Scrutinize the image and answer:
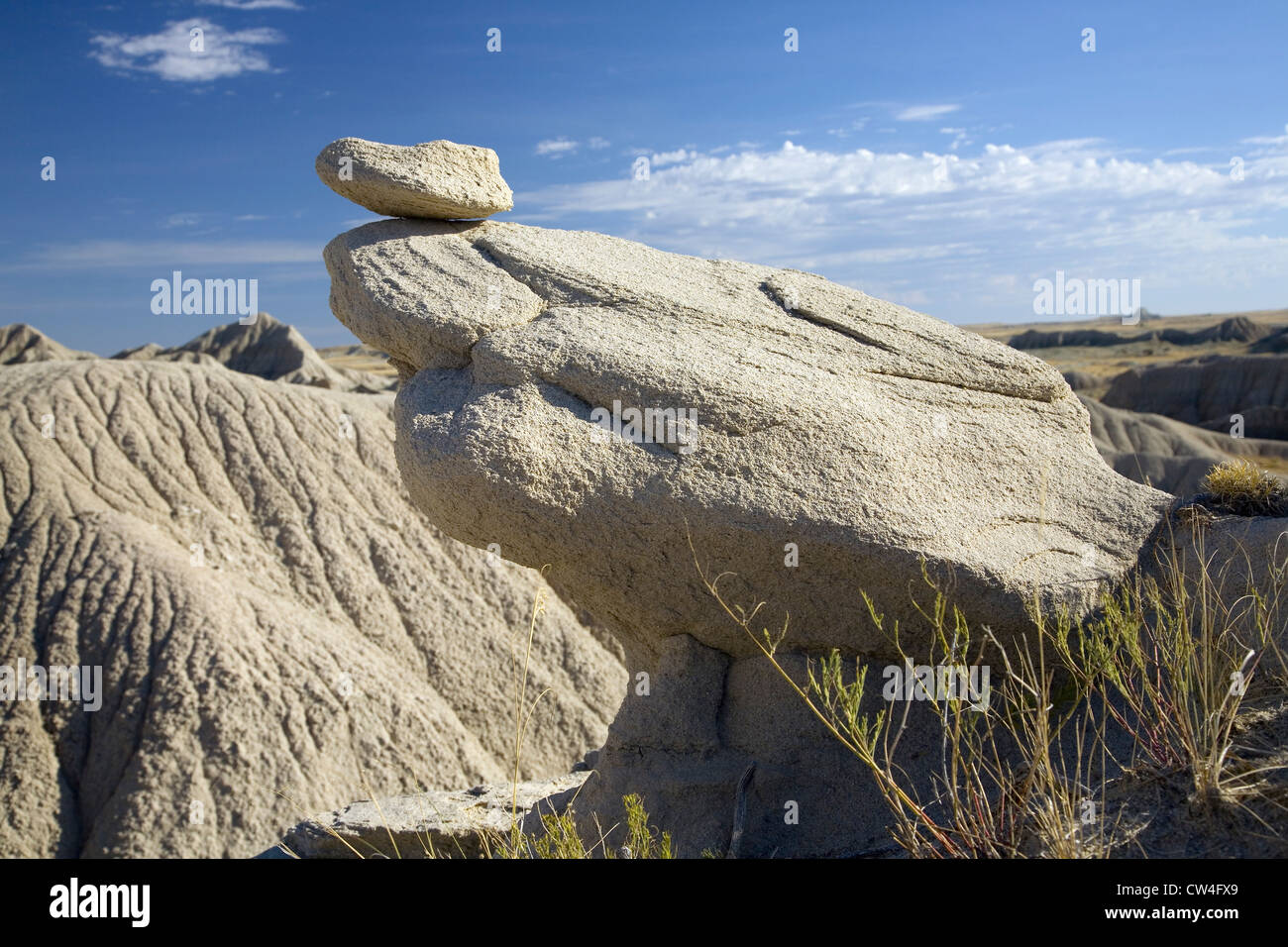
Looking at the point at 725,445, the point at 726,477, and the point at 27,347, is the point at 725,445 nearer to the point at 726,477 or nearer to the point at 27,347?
the point at 726,477

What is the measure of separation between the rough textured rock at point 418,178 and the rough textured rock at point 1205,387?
92.5 ft

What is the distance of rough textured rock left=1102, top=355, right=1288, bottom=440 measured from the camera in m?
29.2

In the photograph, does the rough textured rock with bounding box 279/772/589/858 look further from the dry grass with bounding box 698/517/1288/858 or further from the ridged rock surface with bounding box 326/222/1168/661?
the dry grass with bounding box 698/517/1288/858

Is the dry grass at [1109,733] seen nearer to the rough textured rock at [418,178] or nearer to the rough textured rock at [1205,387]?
the rough textured rock at [418,178]

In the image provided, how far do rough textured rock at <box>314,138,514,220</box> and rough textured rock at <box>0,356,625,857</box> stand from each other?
2.97 meters

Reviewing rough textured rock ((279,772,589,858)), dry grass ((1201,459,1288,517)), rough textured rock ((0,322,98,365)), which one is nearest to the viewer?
dry grass ((1201,459,1288,517))

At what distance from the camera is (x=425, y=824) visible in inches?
202

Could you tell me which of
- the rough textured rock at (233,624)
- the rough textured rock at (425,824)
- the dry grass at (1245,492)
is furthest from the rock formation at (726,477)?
the rough textured rock at (233,624)

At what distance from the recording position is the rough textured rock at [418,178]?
4711mm

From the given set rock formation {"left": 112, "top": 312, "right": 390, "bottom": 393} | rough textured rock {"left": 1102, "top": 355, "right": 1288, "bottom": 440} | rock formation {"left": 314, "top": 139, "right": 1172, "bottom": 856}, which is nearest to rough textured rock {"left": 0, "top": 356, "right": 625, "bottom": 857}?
rock formation {"left": 314, "top": 139, "right": 1172, "bottom": 856}

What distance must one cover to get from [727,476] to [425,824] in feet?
8.97

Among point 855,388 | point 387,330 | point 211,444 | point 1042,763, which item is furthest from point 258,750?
point 1042,763

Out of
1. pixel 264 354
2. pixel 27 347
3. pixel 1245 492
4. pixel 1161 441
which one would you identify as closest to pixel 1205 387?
pixel 1161 441
